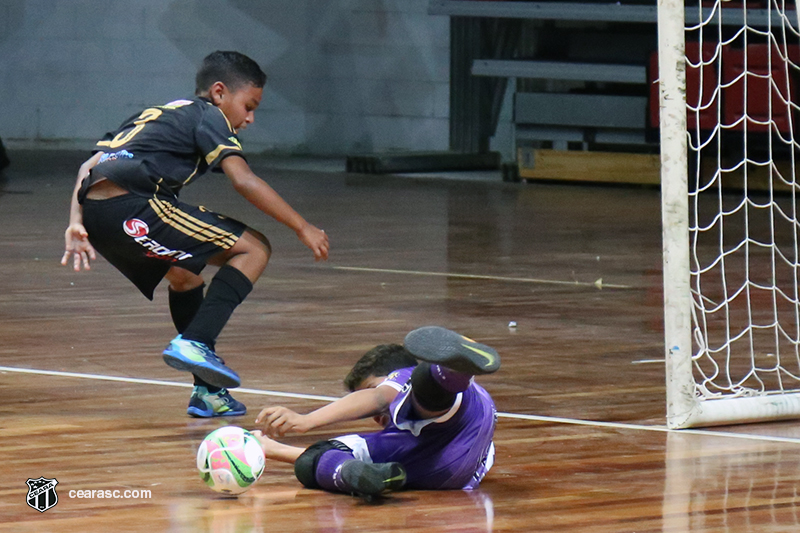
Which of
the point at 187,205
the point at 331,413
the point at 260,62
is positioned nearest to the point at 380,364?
the point at 331,413

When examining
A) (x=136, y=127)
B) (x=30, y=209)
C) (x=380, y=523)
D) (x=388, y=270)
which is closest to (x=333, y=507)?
(x=380, y=523)

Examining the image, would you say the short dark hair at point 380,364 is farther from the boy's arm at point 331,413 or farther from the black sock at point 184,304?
the black sock at point 184,304

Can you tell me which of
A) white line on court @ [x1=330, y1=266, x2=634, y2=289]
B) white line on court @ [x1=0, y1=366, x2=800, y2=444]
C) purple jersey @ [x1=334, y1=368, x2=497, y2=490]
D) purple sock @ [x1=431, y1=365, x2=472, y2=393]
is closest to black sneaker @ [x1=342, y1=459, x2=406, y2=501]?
purple jersey @ [x1=334, y1=368, x2=497, y2=490]

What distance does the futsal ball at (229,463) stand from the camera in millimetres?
3707

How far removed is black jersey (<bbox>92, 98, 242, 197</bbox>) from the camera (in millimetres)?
4848

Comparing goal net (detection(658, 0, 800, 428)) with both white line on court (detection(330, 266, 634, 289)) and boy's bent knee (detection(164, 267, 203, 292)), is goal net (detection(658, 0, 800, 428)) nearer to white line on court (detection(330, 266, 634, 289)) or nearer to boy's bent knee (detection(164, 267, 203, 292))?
white line on court (detection(330, 266, 634, 289))

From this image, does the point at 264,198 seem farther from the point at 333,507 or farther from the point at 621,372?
the point at 621,372

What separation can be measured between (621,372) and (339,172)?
11.3 meters

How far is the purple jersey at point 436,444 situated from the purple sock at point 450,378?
0.41ft

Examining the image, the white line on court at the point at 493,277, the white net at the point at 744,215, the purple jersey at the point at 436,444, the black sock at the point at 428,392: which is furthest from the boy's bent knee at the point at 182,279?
the white line on court at the point at 493,277

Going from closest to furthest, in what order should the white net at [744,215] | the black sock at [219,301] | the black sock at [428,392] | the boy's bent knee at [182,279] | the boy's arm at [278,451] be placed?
the black sock at [428,392], the boy's arm at [278,451], the black sock at [219,301], the boy's bent knee at [182,279], the white net at [744,215]

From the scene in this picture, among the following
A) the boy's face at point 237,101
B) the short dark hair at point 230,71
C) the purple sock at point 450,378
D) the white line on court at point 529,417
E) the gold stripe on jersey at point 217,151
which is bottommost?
the white line on court at point 529,417

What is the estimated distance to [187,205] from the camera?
490 cm

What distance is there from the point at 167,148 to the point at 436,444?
1565 millimetres
